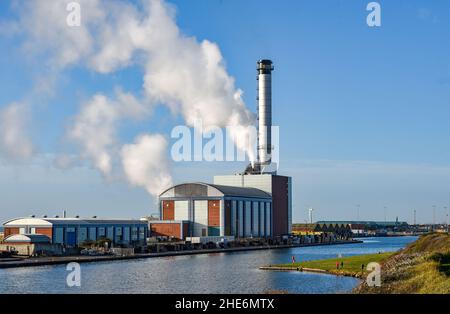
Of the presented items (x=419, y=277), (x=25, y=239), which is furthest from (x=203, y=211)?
(x=419, y=277)

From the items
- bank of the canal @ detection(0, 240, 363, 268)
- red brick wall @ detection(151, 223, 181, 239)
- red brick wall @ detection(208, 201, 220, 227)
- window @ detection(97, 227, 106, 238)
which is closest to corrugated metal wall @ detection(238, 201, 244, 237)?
red brick wall @ detection(208, 201, 220, 227)

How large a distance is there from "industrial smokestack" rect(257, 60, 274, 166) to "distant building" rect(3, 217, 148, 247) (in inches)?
1623

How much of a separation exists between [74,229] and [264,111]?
56269 mm

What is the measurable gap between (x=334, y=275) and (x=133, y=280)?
56.9 ft

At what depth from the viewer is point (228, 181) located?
516 ft

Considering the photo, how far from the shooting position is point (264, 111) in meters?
150

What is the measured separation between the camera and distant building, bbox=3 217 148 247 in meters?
104

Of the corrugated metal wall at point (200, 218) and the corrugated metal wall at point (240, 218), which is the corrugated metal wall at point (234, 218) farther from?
the corrugated metal wall at point (200, 218)

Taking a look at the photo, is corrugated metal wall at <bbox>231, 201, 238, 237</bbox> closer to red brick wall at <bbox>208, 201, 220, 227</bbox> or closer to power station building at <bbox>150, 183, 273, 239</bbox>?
power station building at <bbox>150, 183, 273, 239</bbox>

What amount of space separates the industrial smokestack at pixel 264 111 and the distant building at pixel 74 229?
41212 mm

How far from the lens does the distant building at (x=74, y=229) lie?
104 metres

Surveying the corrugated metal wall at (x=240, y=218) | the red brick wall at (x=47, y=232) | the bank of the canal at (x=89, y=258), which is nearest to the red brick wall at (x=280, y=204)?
the corrugated metal wall at (x=240, y=218)

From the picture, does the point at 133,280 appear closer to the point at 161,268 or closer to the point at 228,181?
the point at 161,268

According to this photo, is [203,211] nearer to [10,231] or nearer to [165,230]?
[165,230]
